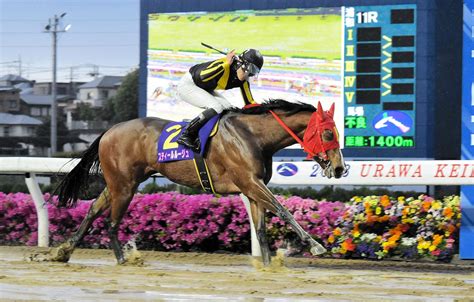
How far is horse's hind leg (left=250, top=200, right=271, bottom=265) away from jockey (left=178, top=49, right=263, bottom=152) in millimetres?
649

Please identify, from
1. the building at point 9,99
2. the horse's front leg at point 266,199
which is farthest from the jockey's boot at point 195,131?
the building at point 9,99

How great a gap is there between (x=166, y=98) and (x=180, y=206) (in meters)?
10.8

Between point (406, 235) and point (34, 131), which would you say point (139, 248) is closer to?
point (406, 235)

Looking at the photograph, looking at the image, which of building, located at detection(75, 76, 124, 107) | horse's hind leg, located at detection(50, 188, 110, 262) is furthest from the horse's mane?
building, located at detection(75, 76, 124, 107)

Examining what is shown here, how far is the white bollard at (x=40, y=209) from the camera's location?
28.1 feet

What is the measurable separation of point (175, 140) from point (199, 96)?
37 cm

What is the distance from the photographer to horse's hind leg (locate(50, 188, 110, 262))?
7.43 meters

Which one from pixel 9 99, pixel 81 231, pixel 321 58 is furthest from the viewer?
pixel 9 99

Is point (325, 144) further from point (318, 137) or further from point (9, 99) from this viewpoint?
point (9, 99)

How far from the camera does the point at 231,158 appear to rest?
711 centimetres

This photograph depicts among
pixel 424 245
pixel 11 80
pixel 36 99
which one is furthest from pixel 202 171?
pixel 36 99

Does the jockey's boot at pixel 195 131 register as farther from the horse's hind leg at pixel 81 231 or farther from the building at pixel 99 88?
the building at pixel 99 88

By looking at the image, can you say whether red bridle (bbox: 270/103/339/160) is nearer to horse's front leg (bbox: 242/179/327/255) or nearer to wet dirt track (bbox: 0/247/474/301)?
horse's front leg (bbox: 242/179/327/255)

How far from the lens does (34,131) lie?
61781 mm
